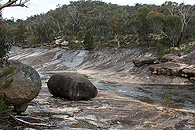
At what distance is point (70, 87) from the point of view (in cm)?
962

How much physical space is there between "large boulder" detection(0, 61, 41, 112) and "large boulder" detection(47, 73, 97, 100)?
144 inches

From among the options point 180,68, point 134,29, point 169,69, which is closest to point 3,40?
point 169,69

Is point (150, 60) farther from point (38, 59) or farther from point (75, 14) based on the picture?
point (75, 14)

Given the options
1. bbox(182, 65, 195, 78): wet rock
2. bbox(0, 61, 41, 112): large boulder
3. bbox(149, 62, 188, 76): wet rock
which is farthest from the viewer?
bbox(149, 62, 188, 76): wet rock

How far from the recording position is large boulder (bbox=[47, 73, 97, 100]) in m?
9.66

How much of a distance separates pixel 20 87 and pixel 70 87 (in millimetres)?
4148

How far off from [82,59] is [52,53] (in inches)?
380

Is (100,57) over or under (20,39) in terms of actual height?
under

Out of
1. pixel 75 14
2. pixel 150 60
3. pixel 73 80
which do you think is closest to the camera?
pixel 73 80

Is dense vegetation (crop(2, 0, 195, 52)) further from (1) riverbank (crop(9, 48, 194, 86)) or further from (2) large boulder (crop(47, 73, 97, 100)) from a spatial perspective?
(1) riverbank (crop(9, 48, 194, 86))

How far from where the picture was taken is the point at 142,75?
22688 millimetres

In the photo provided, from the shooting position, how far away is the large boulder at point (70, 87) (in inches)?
380

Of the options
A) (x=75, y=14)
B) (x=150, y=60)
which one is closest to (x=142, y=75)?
(x=150, y=60)

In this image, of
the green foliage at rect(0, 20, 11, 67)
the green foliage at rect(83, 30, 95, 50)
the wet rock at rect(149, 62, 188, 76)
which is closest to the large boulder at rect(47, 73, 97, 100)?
the green foliage at rect(0, 20, 11, 67)
